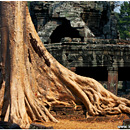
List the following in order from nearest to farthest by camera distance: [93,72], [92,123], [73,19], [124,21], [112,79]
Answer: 1. [92,123]
2. [112,79]
3. [93,72]
4. [73,19]
5. [124,21]

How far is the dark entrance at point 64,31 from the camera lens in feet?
68.9

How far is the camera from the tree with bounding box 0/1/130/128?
9.54 meters

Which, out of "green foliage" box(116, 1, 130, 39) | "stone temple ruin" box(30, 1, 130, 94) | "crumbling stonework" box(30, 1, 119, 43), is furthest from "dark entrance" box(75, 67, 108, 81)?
"green foliage" box(116, 1, 130, 39)

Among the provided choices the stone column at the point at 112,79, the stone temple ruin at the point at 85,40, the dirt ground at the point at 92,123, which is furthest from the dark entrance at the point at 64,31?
the dirt ground at the point at 92,123

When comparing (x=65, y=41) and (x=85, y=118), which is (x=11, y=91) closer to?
(x=85, y=118)

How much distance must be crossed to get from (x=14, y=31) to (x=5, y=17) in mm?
515

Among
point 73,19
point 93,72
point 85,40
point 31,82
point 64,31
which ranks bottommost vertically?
point 93,72

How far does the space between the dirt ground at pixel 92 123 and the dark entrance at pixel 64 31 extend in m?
10.8

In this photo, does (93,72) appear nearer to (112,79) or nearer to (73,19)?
(112,79)

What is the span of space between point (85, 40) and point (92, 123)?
9.55 m

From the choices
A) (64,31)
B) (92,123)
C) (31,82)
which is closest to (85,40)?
(64,31)

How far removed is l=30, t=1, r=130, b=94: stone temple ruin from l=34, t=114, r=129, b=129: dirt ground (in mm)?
8135

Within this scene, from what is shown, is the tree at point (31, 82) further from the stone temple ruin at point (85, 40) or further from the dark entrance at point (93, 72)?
the dark entrance at point (93, 72)

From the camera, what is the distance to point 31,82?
1029 centimetres
